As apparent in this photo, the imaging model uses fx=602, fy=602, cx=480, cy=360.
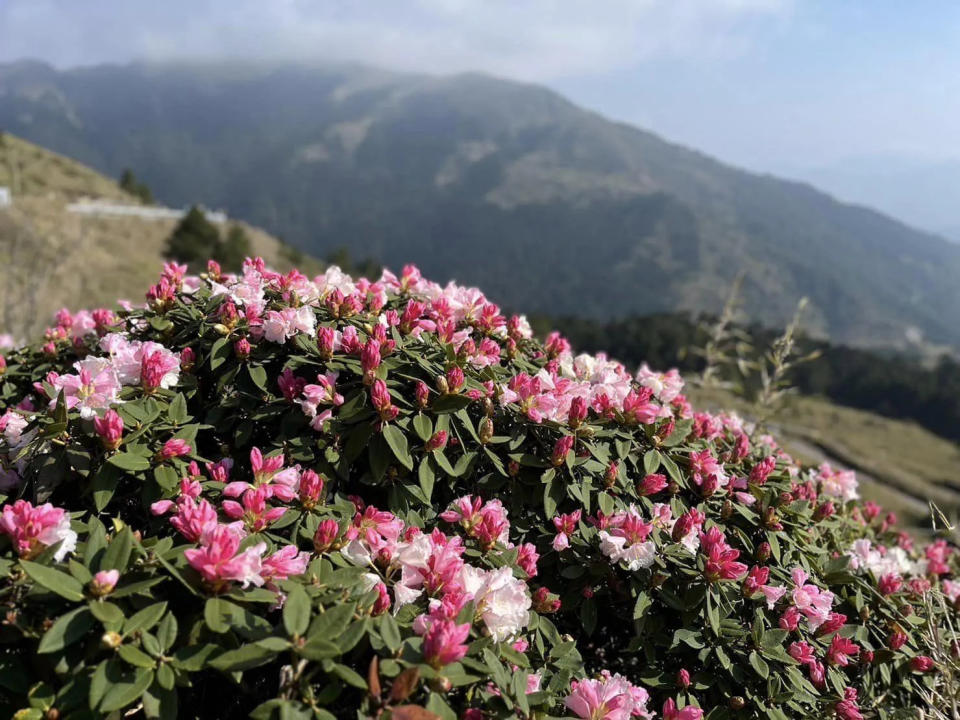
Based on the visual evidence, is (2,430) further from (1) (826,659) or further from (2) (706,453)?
(1) (826,659)

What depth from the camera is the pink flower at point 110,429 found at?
5.62 feet

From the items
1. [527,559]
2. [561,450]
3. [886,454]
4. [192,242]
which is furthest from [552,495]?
[886,454]

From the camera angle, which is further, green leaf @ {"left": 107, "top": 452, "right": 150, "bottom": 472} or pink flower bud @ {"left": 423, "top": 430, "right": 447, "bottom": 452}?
pink flower bud @ {"left": 423, "top": 430, "right": 447, "bottom": 452}

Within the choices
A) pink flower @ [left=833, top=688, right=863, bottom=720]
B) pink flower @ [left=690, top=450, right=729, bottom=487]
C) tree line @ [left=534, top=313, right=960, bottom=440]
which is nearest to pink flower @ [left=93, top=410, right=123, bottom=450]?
pink flower @ [left=690, top=450, right=729, bottom=487]

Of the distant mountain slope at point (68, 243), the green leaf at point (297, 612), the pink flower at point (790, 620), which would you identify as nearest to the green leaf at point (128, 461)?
Answer: the green leaf at point (297, 612)

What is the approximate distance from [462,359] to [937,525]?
1919 mm

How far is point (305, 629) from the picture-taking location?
134cm

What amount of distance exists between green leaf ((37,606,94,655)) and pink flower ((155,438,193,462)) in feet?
1.81

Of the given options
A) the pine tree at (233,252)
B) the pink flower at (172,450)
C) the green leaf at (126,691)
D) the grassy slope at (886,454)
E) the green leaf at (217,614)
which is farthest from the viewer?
the grassy slope at (886,454)

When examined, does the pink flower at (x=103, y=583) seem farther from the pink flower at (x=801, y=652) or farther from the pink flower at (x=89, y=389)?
the pink flower at (x=801, y=652)

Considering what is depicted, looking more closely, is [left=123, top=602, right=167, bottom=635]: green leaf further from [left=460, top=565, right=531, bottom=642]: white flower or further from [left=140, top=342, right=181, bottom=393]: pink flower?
[left=140, top=342, right=181, bottom=393]: pink flower

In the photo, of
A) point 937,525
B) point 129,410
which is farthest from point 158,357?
point 937,525

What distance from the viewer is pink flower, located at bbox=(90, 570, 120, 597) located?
134 cm

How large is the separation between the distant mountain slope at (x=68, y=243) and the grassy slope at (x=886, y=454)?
29652 millimetres
